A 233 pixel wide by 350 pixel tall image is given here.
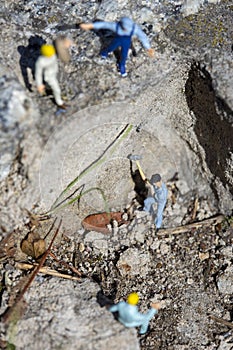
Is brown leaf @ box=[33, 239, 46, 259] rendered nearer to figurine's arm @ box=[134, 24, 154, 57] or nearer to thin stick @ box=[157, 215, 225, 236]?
thin stick @ box=[157, 215, 225, 236]

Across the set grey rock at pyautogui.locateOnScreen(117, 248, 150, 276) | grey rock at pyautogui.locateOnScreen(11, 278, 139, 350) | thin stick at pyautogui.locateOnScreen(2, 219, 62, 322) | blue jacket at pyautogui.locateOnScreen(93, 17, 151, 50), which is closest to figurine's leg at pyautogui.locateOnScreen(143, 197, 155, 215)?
grey rock at pyautogui.locateOnScreen(117, 248, 150, 276)

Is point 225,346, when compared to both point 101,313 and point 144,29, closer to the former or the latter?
point 101,313

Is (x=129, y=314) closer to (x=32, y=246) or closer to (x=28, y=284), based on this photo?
(x=28, y=284)

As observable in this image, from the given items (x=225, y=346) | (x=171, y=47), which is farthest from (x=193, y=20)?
(x=225, y=346)

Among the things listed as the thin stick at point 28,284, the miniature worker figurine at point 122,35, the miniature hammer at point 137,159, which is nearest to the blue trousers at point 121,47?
the miniature worker figurine at point 122,35

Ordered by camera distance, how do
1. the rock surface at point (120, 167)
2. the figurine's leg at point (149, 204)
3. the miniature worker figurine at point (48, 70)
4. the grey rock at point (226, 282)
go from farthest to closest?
the figurine's leg at point (149, 204), the grey rock at point (226, 282), the rock surface at point (120, 167), the miniature worker figurine at point (48, 70)

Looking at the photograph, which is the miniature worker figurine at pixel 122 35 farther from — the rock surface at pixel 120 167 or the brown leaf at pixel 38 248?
the brown leaf at pixel 38 248
